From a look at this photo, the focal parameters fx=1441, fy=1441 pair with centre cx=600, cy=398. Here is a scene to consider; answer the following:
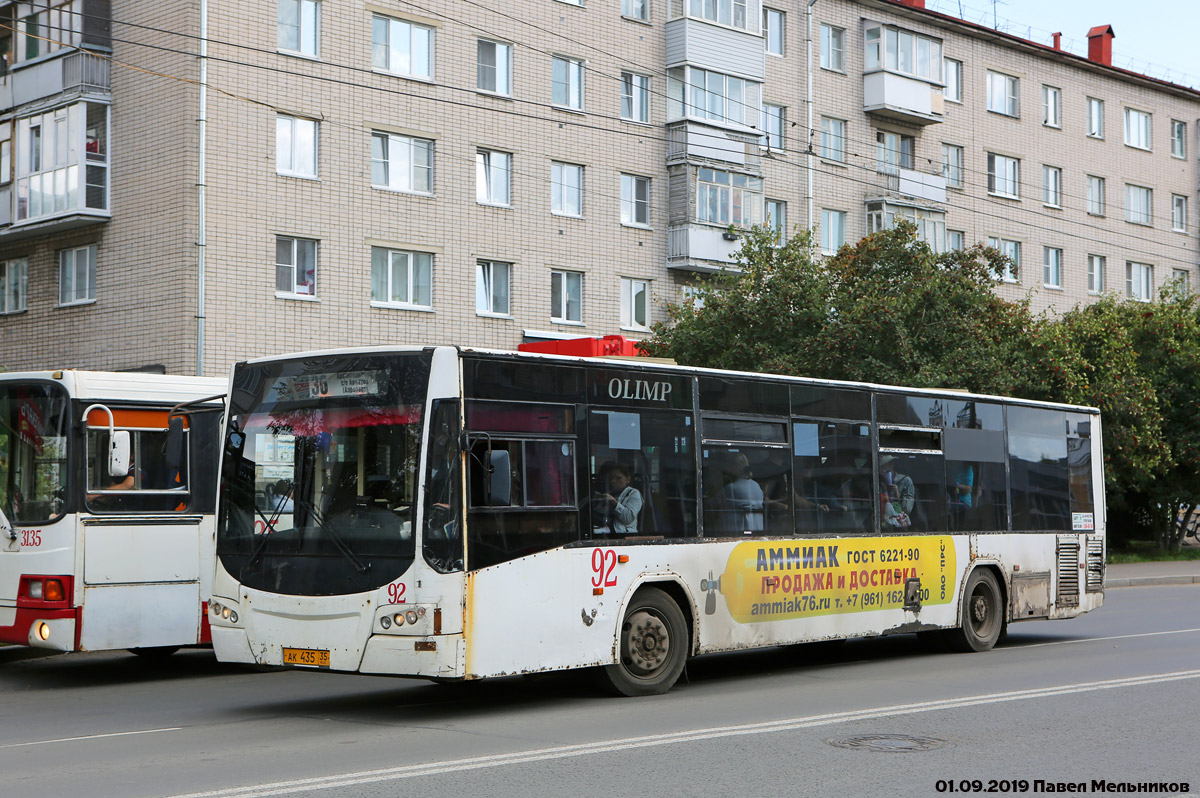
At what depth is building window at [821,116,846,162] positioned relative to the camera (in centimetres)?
4194

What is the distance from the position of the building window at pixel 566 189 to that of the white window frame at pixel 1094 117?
24.1m

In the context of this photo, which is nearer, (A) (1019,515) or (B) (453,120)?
(A) (1019,515)

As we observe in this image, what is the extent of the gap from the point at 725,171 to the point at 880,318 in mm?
12319

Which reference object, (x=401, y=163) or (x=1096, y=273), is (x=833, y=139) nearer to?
(x=1096, y=273)

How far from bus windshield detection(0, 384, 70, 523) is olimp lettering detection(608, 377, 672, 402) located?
509 centimetres

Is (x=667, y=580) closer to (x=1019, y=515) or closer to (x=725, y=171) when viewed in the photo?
(x=1019, y=515)

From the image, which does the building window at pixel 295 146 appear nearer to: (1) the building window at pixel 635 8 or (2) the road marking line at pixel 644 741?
(1) the building window at pixel 635 8

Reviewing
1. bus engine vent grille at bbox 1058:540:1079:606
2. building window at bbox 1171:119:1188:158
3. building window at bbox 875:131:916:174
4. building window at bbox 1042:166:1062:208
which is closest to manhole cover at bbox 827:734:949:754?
bus engine vent grille at bbox 1058:540:1079:606

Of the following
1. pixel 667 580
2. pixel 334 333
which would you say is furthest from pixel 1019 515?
pixel 334 333

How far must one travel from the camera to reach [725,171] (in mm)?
38188

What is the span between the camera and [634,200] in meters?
37.1

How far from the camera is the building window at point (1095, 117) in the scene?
51469 mm

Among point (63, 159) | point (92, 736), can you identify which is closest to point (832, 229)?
point (63, 159)

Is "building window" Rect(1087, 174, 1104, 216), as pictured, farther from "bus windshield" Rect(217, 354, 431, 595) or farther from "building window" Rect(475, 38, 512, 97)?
"bus windshield" Rect(217, 354, 431, 595)
